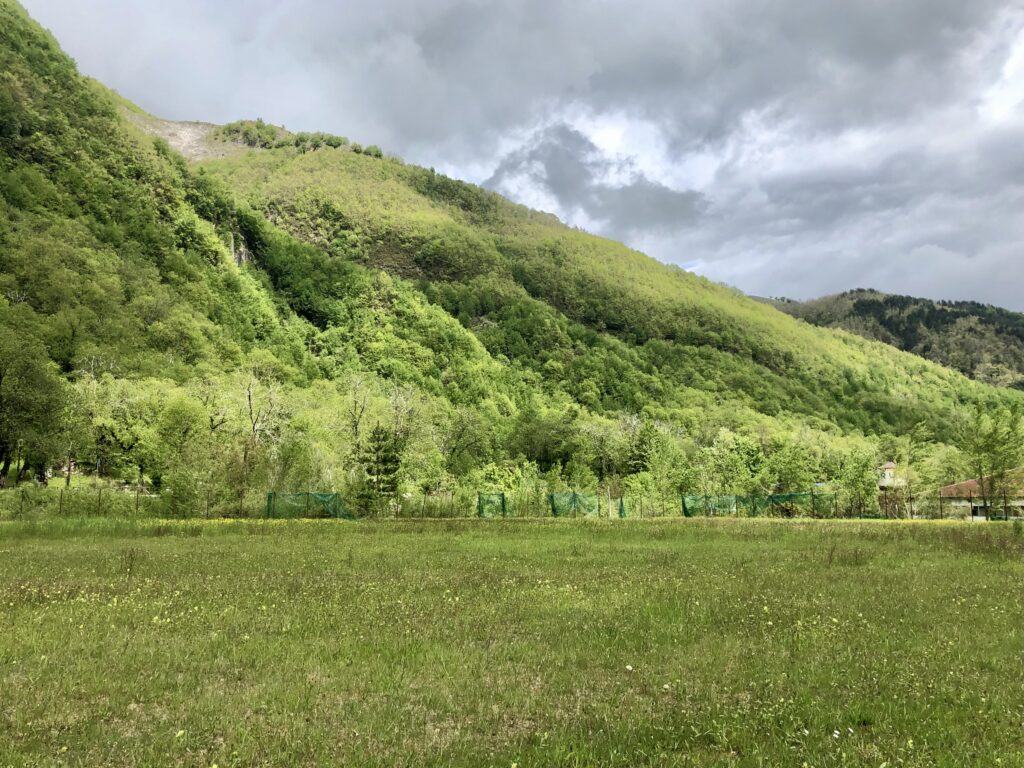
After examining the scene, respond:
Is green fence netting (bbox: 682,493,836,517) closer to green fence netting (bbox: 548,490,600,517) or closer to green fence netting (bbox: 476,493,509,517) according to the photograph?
green fence netting (bbox: 548,490,600,517)

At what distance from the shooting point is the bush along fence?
144 feet

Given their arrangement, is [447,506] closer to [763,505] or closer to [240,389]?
[240,389]

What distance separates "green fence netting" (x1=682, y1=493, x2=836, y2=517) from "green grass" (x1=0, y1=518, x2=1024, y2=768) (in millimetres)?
46110

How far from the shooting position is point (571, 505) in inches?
2473

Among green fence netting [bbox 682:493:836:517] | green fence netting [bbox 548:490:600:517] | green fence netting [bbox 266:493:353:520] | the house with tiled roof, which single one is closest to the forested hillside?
green fence netting [bbox 548:490:600:517]

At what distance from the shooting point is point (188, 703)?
7504 millimetres

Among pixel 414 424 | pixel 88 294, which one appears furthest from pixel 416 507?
pixel 88 294

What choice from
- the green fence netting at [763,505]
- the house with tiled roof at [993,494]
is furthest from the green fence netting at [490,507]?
the house with tiled roof at [993,494]

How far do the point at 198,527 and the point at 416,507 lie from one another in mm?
26086

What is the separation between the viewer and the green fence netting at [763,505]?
6525 centimetres

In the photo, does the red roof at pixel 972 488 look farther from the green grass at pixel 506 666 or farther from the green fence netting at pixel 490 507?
the green grass at pixel 506 666

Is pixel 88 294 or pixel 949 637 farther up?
pixel 88 294

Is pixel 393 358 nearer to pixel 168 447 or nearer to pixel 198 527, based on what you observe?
pixel 168 447

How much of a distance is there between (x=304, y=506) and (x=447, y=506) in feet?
49.2
